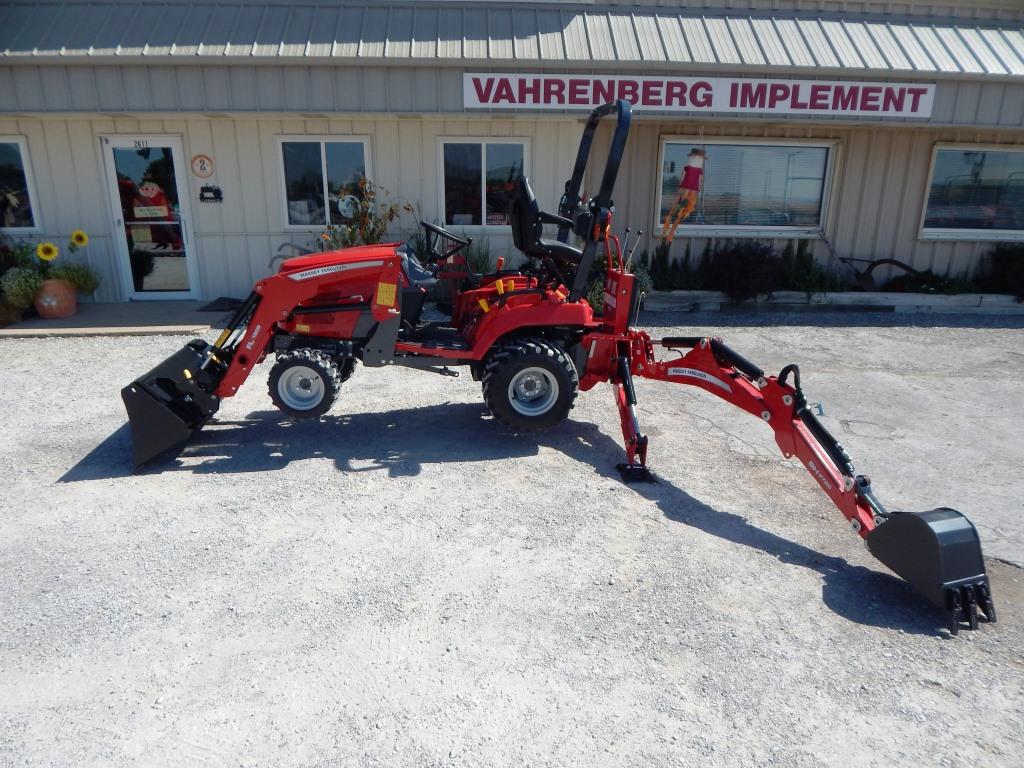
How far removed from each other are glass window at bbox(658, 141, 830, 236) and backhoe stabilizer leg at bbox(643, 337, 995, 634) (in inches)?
249

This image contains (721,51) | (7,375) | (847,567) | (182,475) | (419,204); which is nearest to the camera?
(847,567)

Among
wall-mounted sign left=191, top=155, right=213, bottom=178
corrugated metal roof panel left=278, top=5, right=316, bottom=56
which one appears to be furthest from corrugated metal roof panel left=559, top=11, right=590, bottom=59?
wall-mounted sign left=191, top=155, right=213, bottom=178

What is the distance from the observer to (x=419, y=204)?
9742 mm

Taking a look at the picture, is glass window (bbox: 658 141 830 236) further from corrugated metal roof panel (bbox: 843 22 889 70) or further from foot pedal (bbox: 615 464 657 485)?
foot pedal (bbox: 615 464 657 485)

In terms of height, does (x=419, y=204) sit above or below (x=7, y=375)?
above

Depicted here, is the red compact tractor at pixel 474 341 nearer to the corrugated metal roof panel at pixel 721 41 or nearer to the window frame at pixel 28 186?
the corrugated metal roof panel at pixel 721 41

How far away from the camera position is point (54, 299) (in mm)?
8719

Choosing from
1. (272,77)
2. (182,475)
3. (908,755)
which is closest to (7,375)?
(182,475)

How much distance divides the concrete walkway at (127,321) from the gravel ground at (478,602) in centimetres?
266

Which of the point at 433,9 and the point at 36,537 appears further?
the point at 433,9

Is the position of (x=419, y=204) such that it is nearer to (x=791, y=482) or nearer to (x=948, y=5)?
(x=791, y=482)

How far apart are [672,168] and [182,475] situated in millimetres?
8386

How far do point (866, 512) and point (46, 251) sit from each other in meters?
9.41

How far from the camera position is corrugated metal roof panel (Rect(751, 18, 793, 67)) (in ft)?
29.3
